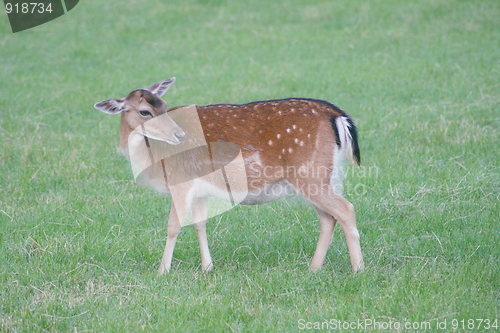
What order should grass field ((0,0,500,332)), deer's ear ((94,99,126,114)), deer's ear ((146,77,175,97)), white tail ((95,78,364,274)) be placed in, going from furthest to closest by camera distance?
deer's ear ((146,77,175,97)) → deer's ear ((94,99,126,114)) → white tail ((95,78,364,274)) → grass field ((0,0,500,332))

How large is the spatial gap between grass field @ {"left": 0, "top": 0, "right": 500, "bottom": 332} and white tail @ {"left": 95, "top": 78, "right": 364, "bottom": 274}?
1.55 ft

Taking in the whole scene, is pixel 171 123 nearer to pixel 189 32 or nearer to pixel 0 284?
pixel 0 284

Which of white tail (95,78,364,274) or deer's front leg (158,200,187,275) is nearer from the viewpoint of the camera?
white tail (95,78,364,274)

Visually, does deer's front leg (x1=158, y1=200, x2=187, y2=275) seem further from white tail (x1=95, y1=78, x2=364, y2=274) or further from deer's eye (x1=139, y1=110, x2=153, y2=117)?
deer's eye (x1=139, y1=110, x2=153, y2=117)

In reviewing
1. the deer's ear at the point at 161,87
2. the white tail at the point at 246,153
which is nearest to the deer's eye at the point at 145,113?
the white tail at the point at 246,153

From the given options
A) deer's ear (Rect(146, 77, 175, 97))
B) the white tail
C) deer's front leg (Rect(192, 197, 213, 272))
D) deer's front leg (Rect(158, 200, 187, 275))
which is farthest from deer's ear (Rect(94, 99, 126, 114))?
deer's front leg (Rect(192, 197, 213, 272))

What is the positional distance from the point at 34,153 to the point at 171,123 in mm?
3391

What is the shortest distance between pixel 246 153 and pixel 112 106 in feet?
3.86

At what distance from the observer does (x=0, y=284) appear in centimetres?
501

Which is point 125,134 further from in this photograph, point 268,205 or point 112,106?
point 268,205

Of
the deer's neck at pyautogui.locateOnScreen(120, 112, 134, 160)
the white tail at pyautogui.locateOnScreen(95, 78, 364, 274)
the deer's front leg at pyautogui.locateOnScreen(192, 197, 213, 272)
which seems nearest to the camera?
the white tail at pyautogui.locateOnScreen(95, 78, 364, 274)

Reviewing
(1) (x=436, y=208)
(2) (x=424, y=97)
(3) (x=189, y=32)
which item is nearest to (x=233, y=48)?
(3) (x=189, y=32)

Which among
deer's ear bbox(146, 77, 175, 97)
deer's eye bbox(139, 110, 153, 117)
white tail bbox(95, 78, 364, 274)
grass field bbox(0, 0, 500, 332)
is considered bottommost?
grass field bbox(0, 0, 500, 332)

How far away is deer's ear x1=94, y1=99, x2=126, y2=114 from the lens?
539 cm
